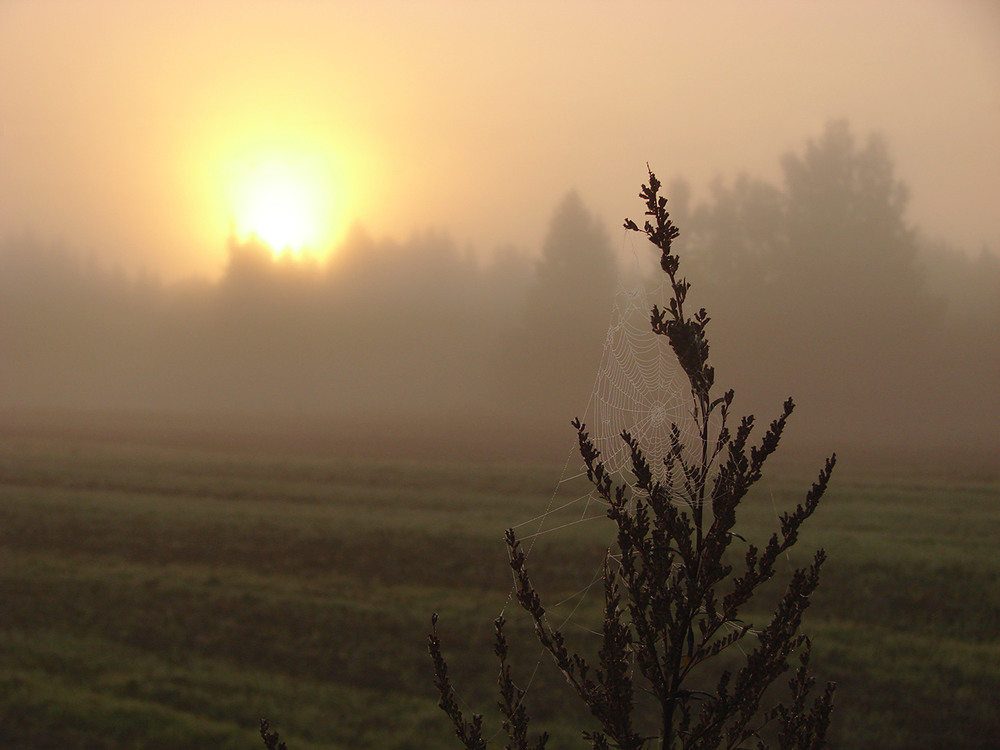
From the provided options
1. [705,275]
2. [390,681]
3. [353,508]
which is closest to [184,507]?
[353,508]

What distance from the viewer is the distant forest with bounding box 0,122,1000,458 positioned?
158 ft

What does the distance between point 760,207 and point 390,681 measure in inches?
1743

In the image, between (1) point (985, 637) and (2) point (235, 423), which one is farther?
(2) point (235, 423)

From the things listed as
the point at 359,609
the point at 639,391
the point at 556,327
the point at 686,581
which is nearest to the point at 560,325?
the point at 556,327

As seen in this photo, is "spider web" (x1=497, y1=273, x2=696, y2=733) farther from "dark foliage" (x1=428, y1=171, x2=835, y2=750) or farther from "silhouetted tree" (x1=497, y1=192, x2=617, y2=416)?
"silhouetted tree" (x1=497, y1=192, x2=617, y2=416)

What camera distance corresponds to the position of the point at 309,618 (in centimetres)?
1560

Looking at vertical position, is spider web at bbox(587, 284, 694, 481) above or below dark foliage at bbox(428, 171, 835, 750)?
above

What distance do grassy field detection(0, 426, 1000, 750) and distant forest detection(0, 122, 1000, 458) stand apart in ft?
76.6

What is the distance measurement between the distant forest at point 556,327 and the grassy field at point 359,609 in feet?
76.6

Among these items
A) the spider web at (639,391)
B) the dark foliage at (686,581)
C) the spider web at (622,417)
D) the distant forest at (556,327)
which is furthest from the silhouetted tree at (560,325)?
the dark foliage at (686,581)

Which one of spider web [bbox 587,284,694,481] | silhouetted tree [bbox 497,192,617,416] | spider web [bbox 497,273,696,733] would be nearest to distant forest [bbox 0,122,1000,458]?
silhouetted tree [bbox 497,192,617,416]

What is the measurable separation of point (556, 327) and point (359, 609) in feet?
148

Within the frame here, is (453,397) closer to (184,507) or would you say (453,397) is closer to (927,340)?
(927,340)

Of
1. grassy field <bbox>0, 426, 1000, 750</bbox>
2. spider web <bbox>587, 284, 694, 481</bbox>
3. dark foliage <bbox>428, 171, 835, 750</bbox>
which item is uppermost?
spider web <bbox>587, 284, 694, 481</bbox>
